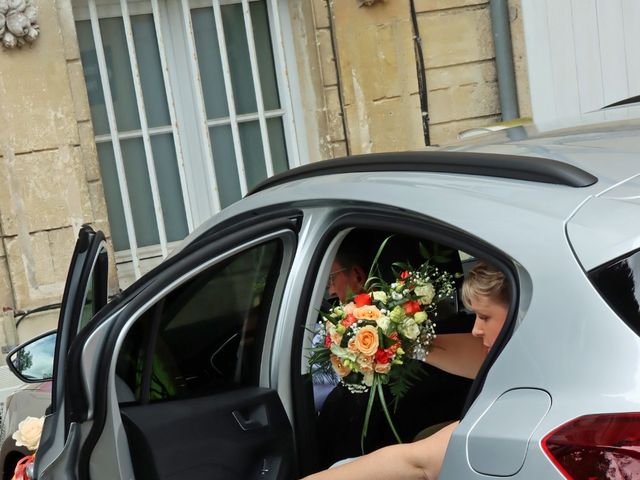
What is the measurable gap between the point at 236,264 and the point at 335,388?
41 centimetres

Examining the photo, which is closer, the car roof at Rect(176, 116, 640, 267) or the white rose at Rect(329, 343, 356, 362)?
the car roof at Rect(176, 116, 640, 267)

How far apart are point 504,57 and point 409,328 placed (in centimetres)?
527

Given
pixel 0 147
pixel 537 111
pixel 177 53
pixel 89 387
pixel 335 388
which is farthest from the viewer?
pixel 537 111

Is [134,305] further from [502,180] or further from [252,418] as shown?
[502,180]

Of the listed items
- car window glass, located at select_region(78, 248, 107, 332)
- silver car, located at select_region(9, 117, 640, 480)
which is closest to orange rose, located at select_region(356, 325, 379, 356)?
silver car, located at select_region(9, 117, 640, 480)

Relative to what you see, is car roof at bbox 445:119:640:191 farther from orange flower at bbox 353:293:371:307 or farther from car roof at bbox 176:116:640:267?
orange flower at bbox 353:293:371:307

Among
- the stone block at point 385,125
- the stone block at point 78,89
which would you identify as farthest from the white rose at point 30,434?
the stone block at point 385,125

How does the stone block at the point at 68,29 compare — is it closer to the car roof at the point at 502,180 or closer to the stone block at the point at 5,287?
the stone block at the point at 5,287

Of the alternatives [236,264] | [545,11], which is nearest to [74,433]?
[236,264]

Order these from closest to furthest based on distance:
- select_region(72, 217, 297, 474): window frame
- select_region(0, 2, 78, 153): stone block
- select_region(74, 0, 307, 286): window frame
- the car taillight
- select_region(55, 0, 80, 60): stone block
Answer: the car taillight
select_region(72, 217, 297, 474): window frame
select_region(0, 2, 78, 153): stone block
select_region(55, 0, 80, 60): stone block
select_region(74, 0, 307, 286): window frame

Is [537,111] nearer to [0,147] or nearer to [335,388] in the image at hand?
[0,147]

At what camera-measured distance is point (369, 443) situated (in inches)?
97.2

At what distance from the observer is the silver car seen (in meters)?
1.51

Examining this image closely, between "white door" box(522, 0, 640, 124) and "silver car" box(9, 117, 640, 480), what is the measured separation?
4975 mm
